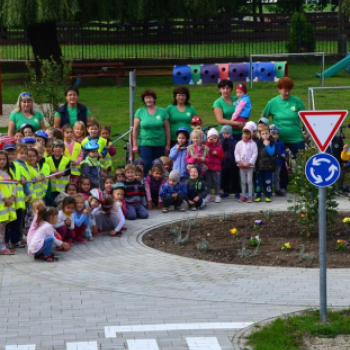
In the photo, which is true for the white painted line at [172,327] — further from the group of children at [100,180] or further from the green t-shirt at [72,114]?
the green t-shirt at [72,114]

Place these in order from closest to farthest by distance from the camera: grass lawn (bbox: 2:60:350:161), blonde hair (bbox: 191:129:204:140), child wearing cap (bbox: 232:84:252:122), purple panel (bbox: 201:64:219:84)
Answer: blonde hair (bbox: 191:129:204:140) → child wearing cap (bbox: 232:84:252:122) → grass lawn (bbox: 2:60:350:161) → purple panel (bbox: 201:64:219:84)

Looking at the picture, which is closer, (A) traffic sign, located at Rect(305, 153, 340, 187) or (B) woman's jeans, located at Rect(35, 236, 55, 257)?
(A) traffic sign, located at Rect(305, 153, 340, 187)

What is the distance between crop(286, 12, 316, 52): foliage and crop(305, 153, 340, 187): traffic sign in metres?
29.9

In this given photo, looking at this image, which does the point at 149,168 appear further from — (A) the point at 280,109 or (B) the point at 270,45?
(B) the point at 270,45

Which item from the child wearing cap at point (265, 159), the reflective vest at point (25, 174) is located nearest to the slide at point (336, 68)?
the child wearing cap at point (265, 159)

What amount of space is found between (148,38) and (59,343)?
100ft

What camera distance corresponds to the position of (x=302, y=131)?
17.7m

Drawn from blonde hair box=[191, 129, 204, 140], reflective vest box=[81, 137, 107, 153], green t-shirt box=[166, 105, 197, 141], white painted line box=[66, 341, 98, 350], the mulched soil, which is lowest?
white painted line box=[66, 341, 98, 350]

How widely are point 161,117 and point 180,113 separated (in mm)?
389

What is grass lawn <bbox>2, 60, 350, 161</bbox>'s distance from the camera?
1008 inches

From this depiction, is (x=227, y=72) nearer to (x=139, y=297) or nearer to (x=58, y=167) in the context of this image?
(x=58, y=167)

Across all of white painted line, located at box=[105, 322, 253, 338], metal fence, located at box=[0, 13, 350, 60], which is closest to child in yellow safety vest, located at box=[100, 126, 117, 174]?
white painted line, located at box=[105, 322, 253, 338]

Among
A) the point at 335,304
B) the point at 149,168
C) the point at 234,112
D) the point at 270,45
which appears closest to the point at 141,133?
the point at 149,168

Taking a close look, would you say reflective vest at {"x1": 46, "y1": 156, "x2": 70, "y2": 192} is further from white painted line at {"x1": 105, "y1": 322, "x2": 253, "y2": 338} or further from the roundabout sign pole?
the roundabout sign pole
